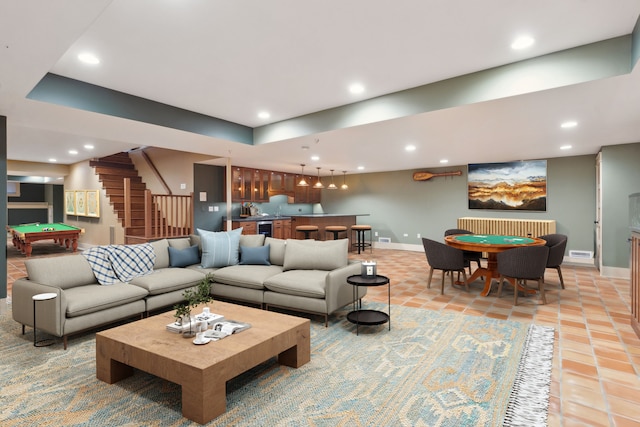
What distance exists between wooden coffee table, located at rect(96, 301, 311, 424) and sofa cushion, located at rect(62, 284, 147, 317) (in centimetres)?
77

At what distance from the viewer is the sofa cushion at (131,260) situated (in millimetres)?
3814

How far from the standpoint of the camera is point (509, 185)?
7.85 metres

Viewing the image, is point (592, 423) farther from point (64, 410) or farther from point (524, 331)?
point (64, 410)

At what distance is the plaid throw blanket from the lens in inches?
145

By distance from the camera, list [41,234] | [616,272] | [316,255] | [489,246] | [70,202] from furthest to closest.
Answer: [70,202]
[41,234]
[616,272]
[489,246]
[316,255]

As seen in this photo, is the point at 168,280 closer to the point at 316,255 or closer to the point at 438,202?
the point at 316,255

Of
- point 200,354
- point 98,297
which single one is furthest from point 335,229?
point 200,354

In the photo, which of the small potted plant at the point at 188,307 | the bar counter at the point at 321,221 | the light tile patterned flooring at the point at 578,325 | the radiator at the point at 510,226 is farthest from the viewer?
the bar counter at the point at 321,221

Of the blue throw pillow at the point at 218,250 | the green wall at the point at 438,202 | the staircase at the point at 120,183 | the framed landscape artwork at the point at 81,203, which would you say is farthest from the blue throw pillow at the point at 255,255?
the framed landscape artwork at the point at 81,203

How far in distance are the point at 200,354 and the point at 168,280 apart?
78.2 inches

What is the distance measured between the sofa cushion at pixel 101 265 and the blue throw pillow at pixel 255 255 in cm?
151

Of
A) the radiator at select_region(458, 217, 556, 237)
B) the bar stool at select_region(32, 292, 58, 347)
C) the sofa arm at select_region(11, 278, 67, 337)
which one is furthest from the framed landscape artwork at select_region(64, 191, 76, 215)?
the radiator at select_region(458, 217, 556, 237)

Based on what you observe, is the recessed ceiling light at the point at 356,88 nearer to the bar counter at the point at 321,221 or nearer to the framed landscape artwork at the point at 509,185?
the bar counter at the point at 321,221

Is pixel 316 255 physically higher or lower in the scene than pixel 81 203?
lower
